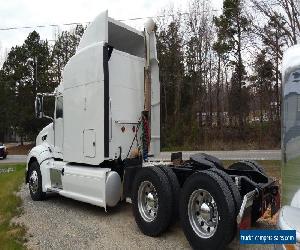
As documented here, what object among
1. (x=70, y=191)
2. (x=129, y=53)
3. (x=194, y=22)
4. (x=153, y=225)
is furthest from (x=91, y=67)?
(x=194, y=22)

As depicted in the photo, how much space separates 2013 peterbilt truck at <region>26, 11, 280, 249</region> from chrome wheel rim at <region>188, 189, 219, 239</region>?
0.6 inches

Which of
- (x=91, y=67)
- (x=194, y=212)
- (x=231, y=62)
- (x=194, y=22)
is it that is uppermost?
(x=194, y=22)

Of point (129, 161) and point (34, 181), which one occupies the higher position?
point (129, 161)

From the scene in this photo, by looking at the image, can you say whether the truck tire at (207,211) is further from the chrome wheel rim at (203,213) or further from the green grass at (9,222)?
the green grass at (9,222)

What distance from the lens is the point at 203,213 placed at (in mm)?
5746

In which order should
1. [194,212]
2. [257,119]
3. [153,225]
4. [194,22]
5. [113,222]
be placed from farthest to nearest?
[194,22], [257,119], [113,222], [153,225], [194,212]

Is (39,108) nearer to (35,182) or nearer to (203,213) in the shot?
(35,182)

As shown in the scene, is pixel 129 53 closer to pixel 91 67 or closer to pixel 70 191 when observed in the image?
pixel 91 67

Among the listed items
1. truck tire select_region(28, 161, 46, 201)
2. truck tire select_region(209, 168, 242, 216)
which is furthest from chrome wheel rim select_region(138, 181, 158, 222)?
truck tire select_region(28, 161, 46, 201)

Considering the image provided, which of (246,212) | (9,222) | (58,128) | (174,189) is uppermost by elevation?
(58,128)

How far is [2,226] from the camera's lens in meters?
7.46

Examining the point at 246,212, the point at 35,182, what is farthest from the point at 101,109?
the point at 246,212

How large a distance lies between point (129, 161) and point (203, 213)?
8.00 feet

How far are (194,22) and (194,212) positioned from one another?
35.0 metres
